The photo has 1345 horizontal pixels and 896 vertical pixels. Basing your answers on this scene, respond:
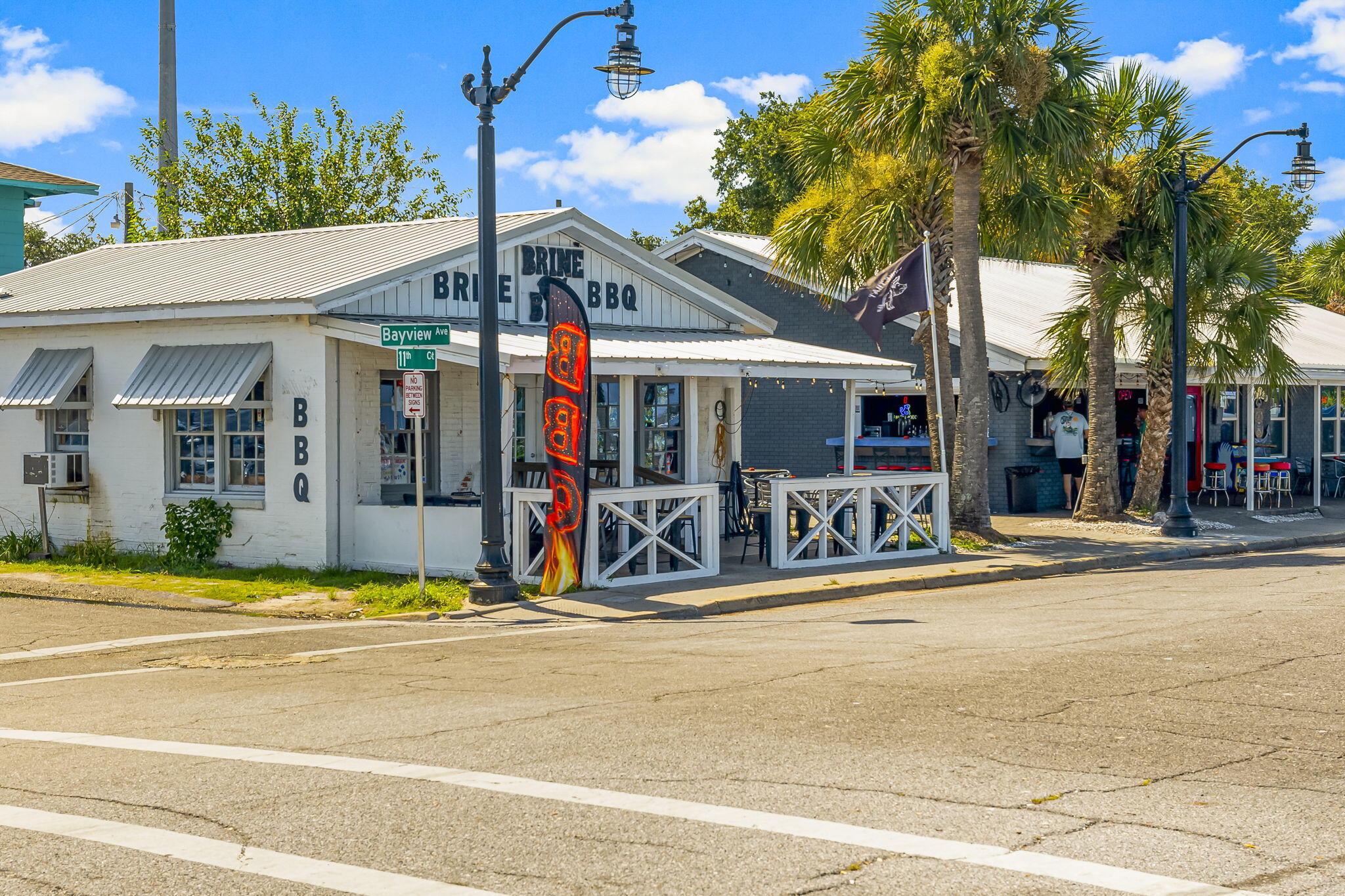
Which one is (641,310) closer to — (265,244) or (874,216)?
(874,216)

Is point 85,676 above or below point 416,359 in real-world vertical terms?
below

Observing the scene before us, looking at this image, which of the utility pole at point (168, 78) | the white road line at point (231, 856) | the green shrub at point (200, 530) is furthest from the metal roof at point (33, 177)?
the white road line at point (231, 856)

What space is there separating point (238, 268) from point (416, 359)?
6.48m

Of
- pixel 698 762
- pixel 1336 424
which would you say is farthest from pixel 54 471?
pixel 1336 424

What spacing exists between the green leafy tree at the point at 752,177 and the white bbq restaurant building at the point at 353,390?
27.5m

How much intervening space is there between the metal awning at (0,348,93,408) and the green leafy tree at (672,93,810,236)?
3150 centimetres

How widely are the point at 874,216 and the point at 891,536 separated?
5.09 meters

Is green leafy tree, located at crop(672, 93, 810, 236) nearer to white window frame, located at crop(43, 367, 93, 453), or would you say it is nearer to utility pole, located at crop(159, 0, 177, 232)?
utility pole, located at crop(159, 0, 177, 232)

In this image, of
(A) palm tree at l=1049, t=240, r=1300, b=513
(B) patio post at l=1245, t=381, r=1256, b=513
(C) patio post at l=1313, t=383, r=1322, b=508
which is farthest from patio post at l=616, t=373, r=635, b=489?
(C) patio post at l=1313, t=383, r=1322, b=508

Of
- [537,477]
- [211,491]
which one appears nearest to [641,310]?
[537,477]

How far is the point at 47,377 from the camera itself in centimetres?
1850

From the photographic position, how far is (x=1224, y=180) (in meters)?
22.1

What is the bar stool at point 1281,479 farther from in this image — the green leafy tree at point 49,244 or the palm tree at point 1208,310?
the green leafy tree at point 49,244

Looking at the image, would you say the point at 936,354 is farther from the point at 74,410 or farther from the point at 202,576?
the point at 74,410
